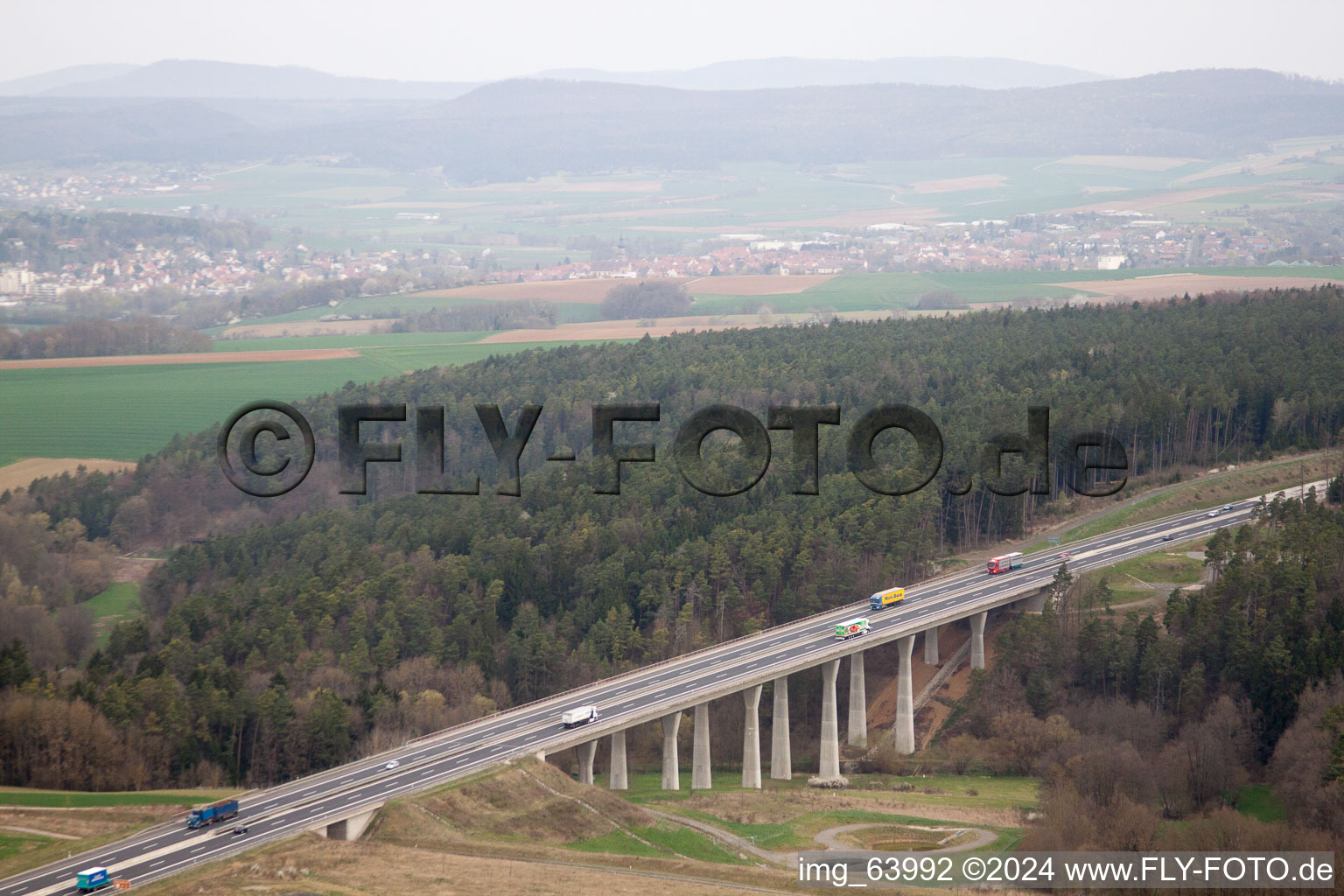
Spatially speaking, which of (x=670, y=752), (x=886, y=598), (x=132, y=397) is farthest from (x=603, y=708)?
(x=132, y=397)

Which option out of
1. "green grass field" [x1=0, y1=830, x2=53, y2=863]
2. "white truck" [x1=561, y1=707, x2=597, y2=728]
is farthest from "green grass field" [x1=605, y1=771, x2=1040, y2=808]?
"green grass field" [x1=0, y1=830, x2=53, y2=863]

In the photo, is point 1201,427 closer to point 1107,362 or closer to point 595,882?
point 1107,362

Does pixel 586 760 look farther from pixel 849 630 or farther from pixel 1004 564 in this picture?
pixel 1004 564

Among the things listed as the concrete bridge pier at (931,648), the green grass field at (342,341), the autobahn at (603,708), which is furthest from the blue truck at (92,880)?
the green grass field at (342,341)

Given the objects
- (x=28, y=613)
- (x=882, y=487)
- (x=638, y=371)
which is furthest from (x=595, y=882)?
(x=638, y=371)

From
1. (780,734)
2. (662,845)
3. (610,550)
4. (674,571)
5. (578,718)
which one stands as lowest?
(780,734)
